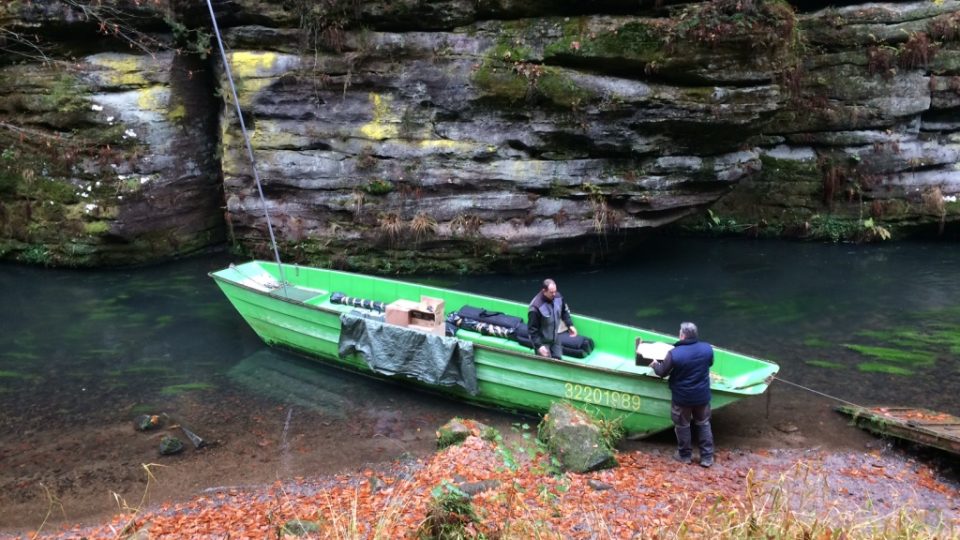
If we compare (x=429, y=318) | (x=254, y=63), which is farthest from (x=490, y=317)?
(x=254, y=63)

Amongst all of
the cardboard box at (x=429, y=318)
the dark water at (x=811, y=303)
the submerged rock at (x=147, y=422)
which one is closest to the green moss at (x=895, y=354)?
→ the dark water at (x=811, y=303)

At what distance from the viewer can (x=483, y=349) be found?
390 inches

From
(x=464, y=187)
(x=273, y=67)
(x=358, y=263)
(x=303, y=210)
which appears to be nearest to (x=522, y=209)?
(x=464, y=187)

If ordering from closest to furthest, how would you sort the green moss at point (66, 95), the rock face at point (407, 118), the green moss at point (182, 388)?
the green moss at point (182, 388) → the rock face at point (407, 118) → the green moss at point (66, 95)

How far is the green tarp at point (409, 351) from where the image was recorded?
10.1m

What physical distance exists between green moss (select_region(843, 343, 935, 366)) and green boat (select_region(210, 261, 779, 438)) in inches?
151

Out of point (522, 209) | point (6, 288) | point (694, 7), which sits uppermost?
point (694, 7)

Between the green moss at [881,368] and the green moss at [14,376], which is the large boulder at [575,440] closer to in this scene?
the green moss at [881,368]

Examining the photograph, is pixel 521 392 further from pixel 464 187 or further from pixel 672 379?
pixel 464 187

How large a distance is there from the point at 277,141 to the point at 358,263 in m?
3.42

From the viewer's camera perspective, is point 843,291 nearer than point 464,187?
Yes

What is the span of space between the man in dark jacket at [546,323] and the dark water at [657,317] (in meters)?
2.22

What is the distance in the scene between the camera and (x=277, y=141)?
16266 millimetres

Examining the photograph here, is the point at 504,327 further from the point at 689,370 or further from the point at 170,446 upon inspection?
the point at 170,446
